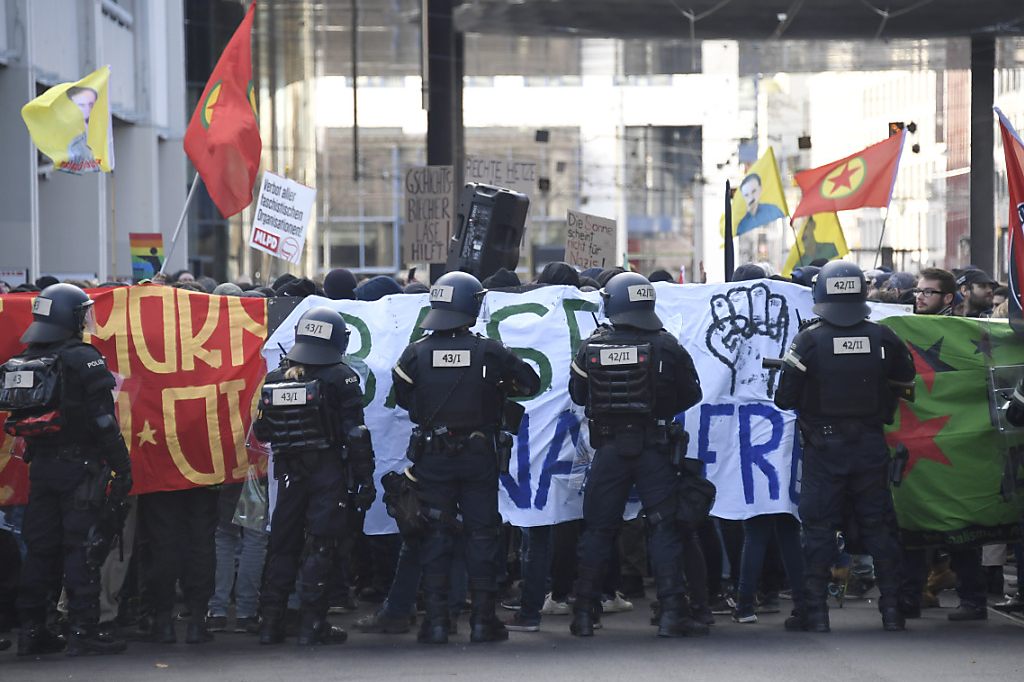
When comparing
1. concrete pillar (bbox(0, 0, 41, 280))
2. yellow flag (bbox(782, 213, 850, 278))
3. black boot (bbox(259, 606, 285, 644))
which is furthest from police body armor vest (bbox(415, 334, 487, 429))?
concrete pillar (bbox(0, 0, 41, 280))

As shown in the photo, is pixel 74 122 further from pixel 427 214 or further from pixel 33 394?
pixel 33 394

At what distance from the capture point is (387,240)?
176 ft

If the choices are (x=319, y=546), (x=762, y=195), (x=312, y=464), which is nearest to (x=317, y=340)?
(x=312, y=464)

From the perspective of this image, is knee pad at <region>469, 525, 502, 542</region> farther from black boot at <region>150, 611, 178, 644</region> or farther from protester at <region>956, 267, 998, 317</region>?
protester at <region>956, 267, 998, 317</region>

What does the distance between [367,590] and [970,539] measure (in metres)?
3.78

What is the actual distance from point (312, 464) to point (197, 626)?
3.87ft

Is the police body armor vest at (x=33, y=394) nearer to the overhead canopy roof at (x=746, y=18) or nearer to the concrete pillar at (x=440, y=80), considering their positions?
the concrete pillar at (x=440, y=80)

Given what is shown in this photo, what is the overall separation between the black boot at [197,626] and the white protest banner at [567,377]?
3.61ft

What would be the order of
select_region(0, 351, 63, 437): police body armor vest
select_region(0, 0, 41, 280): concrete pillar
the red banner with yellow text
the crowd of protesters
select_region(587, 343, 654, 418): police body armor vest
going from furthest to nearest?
select_region(0, 0, 41, 280): concrete pillar
the red banner with yellow text
the crowd of protesters
select_region(587, 343, 654, 418): police body armor vest
select_region(0, 351, 63, 437): police body armor vest

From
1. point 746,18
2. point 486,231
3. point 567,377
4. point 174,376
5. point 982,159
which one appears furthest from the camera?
point 982,159

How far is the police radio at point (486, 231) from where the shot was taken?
12.1 meters

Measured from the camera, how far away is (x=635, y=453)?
7.98 m

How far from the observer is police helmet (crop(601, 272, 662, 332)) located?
8.09 metres

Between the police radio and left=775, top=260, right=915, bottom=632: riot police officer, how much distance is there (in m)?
4.32
